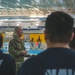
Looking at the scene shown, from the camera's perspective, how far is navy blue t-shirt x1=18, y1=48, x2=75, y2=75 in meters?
1.38

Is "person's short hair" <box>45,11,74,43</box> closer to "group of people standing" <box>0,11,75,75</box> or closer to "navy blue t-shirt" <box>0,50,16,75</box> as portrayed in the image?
"group of people standing" <box>0,11,75,75</box>

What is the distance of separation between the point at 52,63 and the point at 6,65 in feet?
6.23

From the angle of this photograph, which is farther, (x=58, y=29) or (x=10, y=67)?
(x=10, y=67)

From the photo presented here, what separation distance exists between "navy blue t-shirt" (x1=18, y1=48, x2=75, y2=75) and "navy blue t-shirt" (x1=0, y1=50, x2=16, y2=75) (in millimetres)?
1816

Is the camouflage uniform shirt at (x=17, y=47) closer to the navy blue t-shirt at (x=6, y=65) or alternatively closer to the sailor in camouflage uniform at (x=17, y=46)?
the sailor in camouflage uniform at (x=17, y=46)

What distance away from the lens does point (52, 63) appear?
1.40 m

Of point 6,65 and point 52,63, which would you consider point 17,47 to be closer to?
point 6,65

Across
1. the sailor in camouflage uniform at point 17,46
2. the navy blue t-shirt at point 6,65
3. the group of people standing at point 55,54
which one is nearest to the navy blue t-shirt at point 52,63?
the group of people standing at point 55,54

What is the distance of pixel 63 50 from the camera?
1415mm

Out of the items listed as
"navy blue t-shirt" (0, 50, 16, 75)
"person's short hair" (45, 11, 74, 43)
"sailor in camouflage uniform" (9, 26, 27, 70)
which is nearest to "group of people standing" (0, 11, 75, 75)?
"person's short hair" (45, 11, 74, 43)

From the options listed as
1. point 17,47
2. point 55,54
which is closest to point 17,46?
point 17,47

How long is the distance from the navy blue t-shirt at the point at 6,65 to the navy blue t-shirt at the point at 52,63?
1816 mm

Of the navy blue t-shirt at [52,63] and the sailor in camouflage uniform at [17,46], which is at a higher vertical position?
the navy blue t-shirt at [52,63]

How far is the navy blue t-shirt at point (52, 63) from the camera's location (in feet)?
4.53
